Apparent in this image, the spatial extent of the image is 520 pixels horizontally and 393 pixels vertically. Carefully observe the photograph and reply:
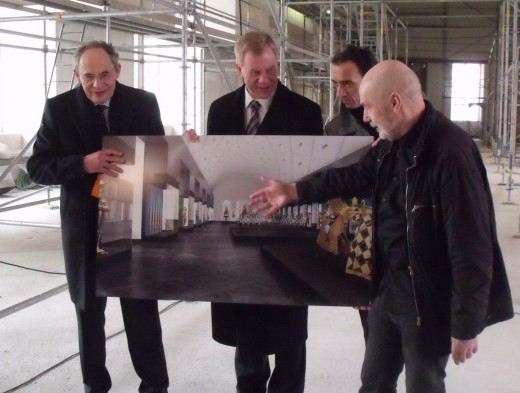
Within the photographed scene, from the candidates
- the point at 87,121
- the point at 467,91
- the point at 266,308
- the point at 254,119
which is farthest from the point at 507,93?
the point at 467,91

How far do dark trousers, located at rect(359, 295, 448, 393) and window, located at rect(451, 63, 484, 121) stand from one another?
29.0m

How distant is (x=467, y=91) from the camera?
2984 cm

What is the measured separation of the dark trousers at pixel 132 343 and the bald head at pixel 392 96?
1446mm

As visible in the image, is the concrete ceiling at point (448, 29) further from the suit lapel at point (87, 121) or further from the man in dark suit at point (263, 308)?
the suit lapel at point (87, 121)

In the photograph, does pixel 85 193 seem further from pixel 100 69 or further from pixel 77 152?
pixel 100 69

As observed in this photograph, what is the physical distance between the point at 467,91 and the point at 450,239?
29.9 meters

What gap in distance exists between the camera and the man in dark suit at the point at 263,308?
2486 mm

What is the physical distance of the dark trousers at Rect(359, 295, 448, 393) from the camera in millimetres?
1994

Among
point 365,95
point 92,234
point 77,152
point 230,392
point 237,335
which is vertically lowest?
point 230,392

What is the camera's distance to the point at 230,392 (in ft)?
11.0

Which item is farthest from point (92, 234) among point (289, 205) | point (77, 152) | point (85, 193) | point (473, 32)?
point (473, 32)

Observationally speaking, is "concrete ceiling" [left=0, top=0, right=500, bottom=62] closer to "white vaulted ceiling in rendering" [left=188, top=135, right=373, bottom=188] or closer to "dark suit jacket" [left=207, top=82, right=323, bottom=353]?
"dark suit jacket" [left=207, top=82, right=323, bottom=353]

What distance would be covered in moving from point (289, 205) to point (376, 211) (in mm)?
322

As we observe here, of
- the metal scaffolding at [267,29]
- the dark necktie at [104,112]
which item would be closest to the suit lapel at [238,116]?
the dark necktie at [104,112]
